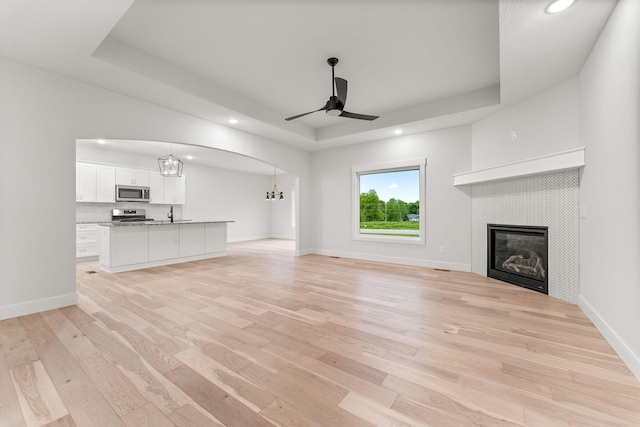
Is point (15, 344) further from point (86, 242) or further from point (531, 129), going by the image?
point (531, 129)

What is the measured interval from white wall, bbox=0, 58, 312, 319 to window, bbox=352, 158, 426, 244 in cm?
437

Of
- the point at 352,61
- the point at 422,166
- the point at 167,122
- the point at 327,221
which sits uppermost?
the point at 352,61

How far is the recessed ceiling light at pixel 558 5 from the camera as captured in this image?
6.43 feet

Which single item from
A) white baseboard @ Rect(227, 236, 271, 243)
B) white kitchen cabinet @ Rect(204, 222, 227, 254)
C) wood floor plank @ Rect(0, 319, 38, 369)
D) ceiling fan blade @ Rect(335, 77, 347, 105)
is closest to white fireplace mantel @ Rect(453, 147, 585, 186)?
ceiling fan blade @ Rect(335, 77, 347, 105)

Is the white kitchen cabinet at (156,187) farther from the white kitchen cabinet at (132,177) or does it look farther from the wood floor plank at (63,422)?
the wood floor plank at (63,422)

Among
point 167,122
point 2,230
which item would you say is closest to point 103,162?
point 167,122

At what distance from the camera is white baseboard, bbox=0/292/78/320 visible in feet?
8.64

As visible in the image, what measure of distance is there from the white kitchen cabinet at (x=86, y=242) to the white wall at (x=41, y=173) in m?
3.71

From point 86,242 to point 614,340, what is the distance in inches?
335

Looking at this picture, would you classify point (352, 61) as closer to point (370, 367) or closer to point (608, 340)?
point (370, 367)

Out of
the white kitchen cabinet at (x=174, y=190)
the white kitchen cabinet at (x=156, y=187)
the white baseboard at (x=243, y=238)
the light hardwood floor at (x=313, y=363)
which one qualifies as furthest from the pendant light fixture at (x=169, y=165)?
the white baseboard at (x=243, y=238)

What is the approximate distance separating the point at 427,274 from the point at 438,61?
3066 millimetres

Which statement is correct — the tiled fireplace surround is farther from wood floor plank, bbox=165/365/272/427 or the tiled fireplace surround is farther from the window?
wood floor plank, bbox=165/365/272/427

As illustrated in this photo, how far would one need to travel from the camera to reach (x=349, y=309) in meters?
2.86
